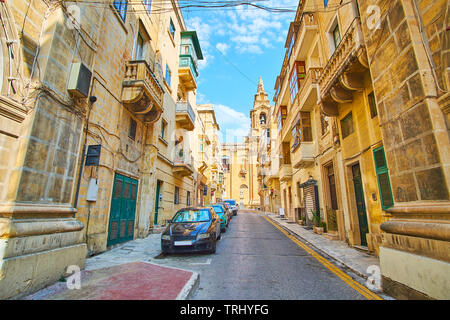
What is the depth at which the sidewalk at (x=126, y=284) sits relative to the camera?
141 inches

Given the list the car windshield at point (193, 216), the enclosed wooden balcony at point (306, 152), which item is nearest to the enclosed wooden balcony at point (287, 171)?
the enclosed wooden balcony at point (306, 152)

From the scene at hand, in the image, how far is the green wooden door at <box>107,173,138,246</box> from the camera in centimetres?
827

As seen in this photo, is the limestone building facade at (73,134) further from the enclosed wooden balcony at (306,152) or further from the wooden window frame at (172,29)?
the enclosed wooden balcony at (306,152)

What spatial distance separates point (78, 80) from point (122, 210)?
5.56 metres

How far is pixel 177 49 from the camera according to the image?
16.3 metres

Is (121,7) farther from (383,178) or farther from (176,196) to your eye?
(383,178)

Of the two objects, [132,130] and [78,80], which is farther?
[132,130]

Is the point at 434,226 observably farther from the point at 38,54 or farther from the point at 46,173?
the point at 38,54

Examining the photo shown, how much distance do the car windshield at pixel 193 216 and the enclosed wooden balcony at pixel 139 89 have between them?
16.8 ft

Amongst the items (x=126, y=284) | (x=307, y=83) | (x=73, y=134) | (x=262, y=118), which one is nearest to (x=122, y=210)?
(x=73, y=134)

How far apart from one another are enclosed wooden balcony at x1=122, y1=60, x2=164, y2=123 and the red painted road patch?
6.73m

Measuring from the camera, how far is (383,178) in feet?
22.1
